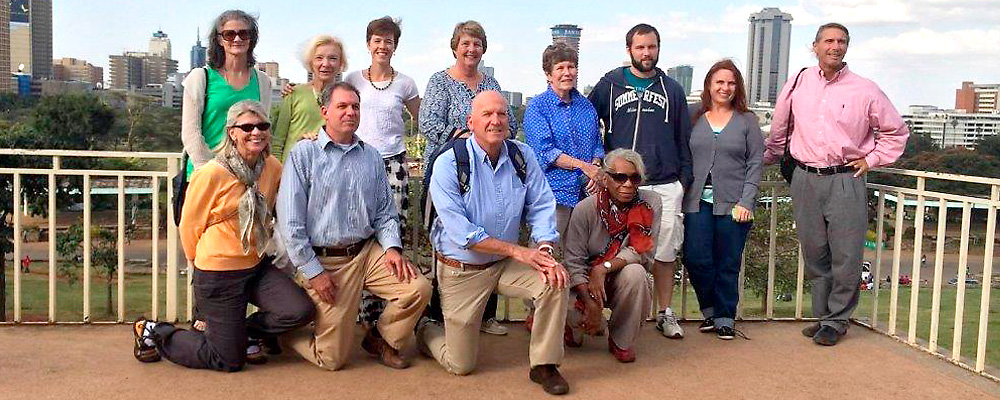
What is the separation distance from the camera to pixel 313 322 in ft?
12.1

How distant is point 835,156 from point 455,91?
2.00 metres

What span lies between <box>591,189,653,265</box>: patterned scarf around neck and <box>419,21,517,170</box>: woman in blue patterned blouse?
616 millimetres

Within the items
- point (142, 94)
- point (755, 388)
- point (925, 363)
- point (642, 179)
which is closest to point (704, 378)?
point (755, 388)

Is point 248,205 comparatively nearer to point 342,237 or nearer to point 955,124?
point 342,237

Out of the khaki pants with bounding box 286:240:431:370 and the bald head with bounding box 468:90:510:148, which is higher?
the bald head with bounding box 468:90:510:148

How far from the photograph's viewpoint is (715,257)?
447 centimetres

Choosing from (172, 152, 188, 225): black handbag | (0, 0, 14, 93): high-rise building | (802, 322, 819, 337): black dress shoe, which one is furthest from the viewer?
(0, 0, 14, 93): high-rise building

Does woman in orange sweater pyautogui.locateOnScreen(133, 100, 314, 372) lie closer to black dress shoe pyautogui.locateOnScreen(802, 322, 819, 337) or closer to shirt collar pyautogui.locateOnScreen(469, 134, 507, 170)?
shirt collar pyautogui.locateOnScreen(469, 134, 507, 170)

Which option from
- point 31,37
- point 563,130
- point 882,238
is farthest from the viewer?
point 31,37

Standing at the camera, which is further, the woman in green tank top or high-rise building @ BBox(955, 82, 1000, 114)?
high-rise building @ BBox(955, 82, 1000, 114)

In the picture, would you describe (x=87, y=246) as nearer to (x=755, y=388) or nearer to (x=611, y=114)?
(x=611, y=114)

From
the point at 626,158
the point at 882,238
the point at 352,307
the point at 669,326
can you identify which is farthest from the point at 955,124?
Answer: the point at 352,307

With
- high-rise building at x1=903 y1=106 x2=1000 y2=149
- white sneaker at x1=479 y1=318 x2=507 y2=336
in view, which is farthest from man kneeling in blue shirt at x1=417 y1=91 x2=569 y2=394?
high-rise building at x1=903 y1=106 x2=1000 y2=149

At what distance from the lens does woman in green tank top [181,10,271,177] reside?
3.71 metres
